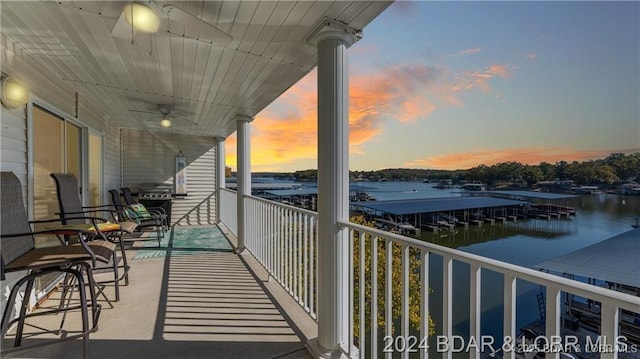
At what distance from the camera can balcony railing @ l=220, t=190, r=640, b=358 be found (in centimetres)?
95

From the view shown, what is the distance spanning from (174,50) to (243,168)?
2431 millimetres

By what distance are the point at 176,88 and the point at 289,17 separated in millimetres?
2441

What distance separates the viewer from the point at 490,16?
8.59 m

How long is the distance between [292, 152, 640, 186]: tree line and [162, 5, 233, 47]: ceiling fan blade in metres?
1.23

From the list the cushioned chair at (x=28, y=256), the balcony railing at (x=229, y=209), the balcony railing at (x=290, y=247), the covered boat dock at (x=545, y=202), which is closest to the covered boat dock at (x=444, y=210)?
the covered boat dock at (x=545, y=202)

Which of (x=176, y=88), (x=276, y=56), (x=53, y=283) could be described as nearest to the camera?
(x=276, y=56)

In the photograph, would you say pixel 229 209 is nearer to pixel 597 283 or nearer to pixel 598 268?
pixel 598 268

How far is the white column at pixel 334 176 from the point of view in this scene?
6.95 ft

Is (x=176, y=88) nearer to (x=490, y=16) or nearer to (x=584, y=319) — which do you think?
(x=584, y=319)

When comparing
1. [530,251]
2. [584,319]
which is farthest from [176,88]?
[530,251]

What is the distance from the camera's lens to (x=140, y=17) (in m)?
1.95

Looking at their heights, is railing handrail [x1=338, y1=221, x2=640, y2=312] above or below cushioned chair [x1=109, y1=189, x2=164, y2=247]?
above

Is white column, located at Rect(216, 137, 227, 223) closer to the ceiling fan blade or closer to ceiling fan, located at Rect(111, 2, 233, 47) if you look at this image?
ceiling fan, located at Rect(111, 2, 233, 47)

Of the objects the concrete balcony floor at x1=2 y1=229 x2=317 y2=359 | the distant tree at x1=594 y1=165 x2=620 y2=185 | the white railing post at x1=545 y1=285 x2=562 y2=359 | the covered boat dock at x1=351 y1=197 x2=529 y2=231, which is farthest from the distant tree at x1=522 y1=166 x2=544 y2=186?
the white railing post at x1=545 y1=285 x2=562 y2=359
